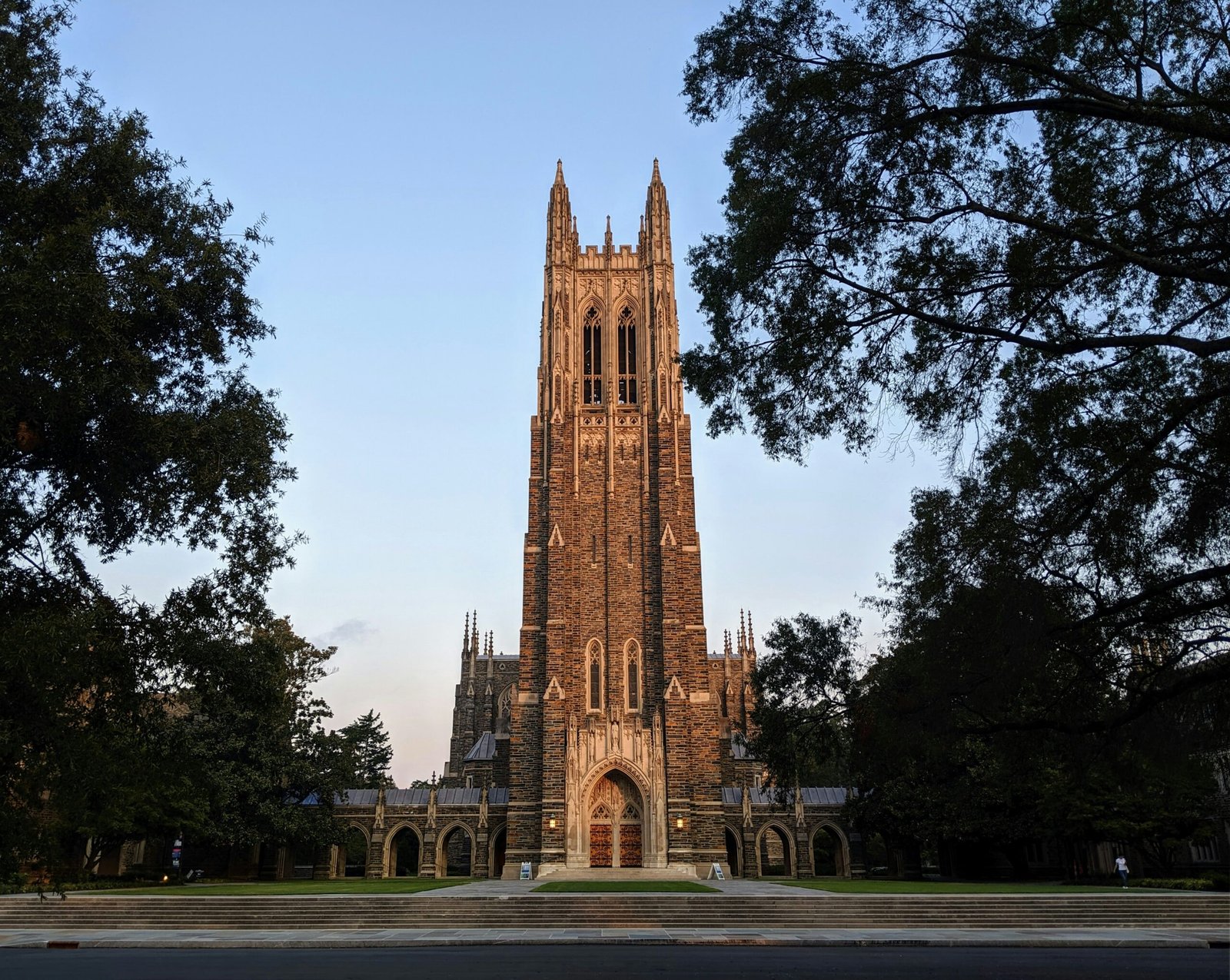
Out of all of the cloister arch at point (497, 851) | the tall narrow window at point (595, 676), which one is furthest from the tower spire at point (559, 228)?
the cloister arch at point (497, 851)

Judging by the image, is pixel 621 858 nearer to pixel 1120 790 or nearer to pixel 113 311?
pixel 1120 790

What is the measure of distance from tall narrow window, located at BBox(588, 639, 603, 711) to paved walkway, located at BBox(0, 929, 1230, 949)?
21.2 meters

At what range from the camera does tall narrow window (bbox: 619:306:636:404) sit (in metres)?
46.7

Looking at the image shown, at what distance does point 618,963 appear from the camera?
42.0 feet

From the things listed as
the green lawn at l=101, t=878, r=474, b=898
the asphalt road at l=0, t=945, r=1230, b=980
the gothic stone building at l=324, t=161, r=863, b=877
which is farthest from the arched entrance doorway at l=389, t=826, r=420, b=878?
the asphalt road at l=0, t=945, r=1230, b=980

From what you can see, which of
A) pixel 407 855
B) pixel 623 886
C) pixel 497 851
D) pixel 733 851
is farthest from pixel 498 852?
pixel 623 886

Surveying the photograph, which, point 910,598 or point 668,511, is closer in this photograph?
point 910,598

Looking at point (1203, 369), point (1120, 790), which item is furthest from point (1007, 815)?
point (1203, 369)

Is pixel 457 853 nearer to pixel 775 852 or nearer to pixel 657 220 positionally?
pixel 775 852

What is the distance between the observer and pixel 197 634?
43.2ft

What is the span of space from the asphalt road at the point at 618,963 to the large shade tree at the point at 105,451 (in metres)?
2.39

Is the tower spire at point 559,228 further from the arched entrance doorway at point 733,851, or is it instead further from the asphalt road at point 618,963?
the asphalt road at point 618,963

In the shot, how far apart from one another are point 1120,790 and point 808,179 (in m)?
29.7

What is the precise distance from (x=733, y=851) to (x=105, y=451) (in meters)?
44.0
